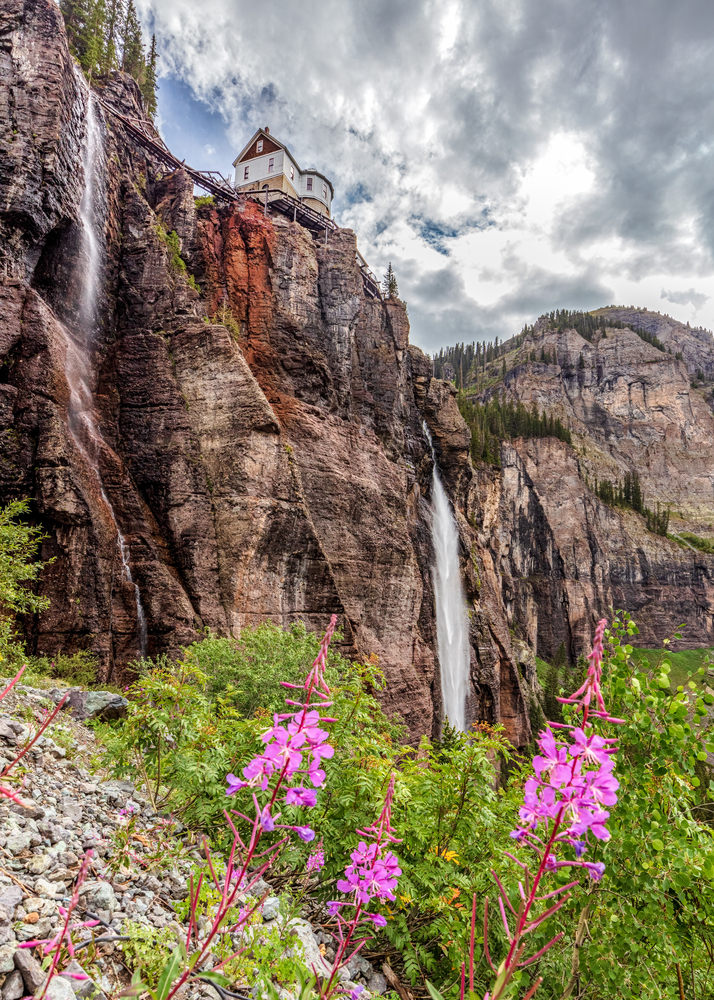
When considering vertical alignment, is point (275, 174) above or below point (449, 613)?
above

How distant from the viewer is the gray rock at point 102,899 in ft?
9.69

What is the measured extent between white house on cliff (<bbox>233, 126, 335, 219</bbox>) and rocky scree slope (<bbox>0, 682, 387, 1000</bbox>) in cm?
4080

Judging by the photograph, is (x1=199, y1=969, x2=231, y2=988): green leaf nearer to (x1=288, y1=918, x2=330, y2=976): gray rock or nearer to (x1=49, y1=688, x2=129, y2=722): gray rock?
(x1=288, y1=918, x2=330, y2=976): gray rock

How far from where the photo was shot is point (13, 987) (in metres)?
2.09

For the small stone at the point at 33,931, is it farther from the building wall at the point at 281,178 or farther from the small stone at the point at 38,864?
the building wall at the point at 281,178

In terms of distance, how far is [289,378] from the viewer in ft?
74.4

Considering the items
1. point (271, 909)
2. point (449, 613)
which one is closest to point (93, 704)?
point (271, 909)

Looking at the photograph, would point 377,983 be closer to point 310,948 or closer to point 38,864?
point 310,948

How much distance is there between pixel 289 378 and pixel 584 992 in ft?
71.1

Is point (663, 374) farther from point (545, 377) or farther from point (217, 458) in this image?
point (217, 458)

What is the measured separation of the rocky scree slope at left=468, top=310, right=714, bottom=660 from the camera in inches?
2931

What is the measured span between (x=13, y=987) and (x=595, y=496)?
9436 centimetres

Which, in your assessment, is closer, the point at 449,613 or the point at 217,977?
the point at 217,977

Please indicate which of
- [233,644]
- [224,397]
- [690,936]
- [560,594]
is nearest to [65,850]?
[690,936]
